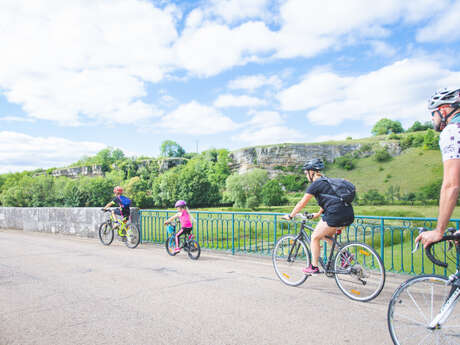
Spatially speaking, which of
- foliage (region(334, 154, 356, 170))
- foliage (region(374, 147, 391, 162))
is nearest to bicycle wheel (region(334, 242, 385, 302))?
foliage (region(334, 154, 356, 170))

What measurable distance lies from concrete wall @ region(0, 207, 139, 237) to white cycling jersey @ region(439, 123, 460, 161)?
1035cm

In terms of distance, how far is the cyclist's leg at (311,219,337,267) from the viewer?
487 centimetres

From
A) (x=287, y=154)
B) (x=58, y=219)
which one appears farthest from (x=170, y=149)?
(x=58, y=219)

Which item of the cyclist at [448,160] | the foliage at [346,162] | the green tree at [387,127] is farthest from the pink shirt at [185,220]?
the green tree at [387,127]

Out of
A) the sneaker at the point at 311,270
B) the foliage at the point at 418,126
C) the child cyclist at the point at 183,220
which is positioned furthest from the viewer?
the foliage at the point at 418,126

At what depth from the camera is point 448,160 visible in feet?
7.84

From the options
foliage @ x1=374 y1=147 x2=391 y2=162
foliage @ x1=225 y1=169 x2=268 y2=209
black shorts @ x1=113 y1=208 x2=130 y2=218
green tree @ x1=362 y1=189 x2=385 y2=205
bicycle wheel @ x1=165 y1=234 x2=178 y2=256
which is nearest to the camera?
bicycle wheel @ x1=165 y1=234 x2=178 y2=256

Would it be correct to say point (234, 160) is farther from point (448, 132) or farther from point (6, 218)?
point (448, 132)

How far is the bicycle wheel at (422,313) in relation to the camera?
2.61 metres

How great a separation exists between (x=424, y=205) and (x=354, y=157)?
174ft

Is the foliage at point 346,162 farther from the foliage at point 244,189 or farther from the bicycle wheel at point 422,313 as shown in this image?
the bicycle wheel at point 422,313

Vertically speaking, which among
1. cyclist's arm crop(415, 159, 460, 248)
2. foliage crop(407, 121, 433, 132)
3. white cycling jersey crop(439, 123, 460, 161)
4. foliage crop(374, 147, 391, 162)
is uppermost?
foliage crop(407, 121, 433, 132)

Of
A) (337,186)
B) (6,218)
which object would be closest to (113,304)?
(337,186)

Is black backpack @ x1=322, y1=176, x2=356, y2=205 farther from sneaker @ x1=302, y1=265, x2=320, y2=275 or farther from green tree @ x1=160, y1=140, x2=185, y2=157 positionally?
green tree @ x1=160, y1=140, x2=185, y2=157
